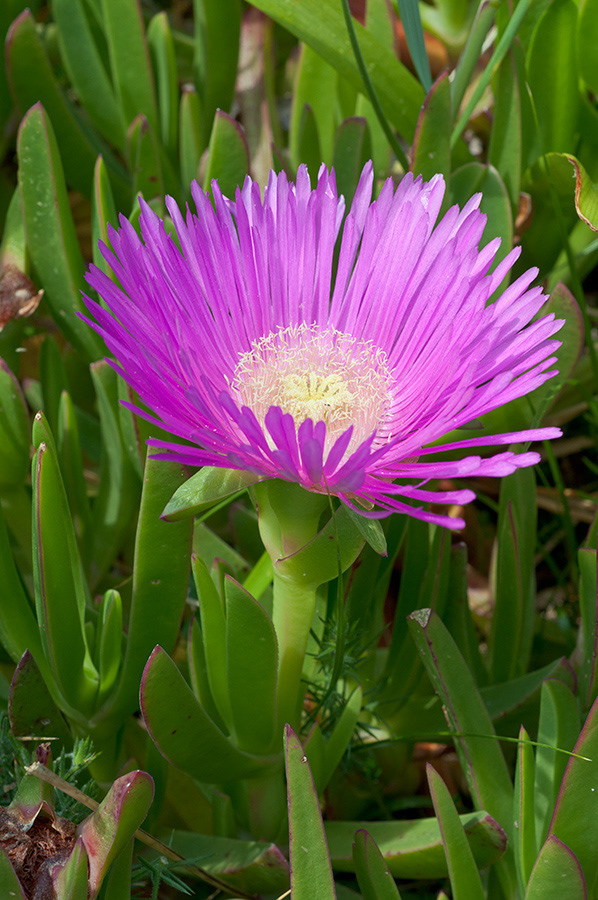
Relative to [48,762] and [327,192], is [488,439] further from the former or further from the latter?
[48,762]

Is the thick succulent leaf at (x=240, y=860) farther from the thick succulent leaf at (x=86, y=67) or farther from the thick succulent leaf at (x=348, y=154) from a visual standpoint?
the thick succulent leaf at (x=86, y=67)

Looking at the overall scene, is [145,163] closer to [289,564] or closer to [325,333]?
[325,333]

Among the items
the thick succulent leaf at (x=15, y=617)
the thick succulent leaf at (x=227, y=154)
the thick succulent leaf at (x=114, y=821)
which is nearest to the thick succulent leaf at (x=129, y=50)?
the thick succulent leaf at (x=227, y=154)

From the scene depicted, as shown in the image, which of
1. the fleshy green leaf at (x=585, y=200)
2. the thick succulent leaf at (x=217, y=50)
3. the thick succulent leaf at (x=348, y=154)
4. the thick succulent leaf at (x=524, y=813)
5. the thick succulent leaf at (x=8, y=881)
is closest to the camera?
the thick succulent leaf at (x=8, y=881)

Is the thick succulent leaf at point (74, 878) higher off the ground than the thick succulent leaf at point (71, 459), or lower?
lower

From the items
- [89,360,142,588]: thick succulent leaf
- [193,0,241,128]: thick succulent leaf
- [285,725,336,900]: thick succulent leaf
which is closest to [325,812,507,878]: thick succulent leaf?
[285,725,336,900]: thick succulent leaf

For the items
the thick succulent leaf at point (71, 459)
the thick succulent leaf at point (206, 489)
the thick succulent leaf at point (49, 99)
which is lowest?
the thick succulent leaf at point (206, 489)
